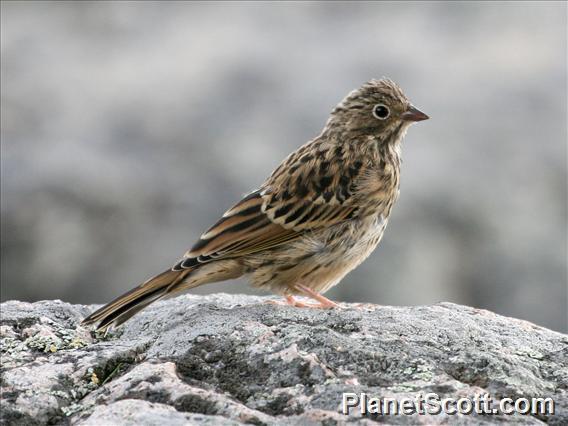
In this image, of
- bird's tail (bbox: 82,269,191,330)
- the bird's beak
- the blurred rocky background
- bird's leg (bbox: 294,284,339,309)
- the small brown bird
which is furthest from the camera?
the blurred rocky background

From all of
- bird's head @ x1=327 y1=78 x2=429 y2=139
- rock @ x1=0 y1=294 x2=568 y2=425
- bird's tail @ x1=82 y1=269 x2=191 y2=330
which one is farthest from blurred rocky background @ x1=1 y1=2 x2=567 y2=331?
rock @ x1=0 y1=294 x2=568 y2=425

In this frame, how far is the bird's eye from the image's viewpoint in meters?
7.41

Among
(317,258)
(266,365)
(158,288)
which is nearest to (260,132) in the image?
(317,258)

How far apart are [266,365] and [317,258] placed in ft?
5.79

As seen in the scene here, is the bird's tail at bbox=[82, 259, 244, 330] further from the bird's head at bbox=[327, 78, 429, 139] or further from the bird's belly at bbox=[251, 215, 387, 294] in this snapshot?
the bird's head at bbox=[327, 78, 429, 139]

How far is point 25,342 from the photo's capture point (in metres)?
5.27

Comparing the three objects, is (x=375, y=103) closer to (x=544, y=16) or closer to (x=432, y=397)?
(x=432, y=397)

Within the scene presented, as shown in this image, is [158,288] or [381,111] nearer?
[158,288]

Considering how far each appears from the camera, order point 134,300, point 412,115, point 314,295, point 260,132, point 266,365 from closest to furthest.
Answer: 1. point 266,365
2. point 134,300
3. point 314,295
4. point 412,115
5. point 260,132

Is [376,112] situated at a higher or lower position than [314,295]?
higher

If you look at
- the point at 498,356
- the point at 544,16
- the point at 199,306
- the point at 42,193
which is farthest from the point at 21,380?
the point at 544,16

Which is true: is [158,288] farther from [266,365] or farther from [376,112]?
[376,112]

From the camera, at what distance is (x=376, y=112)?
741 cm

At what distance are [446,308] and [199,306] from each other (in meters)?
1.42
